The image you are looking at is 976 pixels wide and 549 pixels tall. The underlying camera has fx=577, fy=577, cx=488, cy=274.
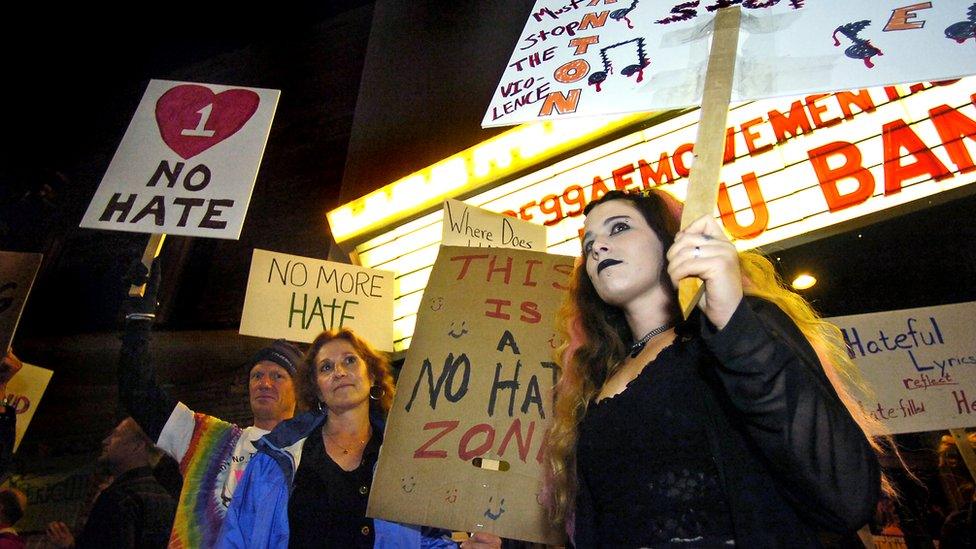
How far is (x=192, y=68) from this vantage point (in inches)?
394

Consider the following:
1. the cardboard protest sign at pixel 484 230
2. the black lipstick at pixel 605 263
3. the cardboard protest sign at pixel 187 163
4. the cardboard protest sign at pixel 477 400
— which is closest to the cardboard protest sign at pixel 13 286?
the cardboard protest sign at pixel 187 163

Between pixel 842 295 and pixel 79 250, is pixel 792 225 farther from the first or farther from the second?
pixel 79 250

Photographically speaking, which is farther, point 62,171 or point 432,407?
point 62,171

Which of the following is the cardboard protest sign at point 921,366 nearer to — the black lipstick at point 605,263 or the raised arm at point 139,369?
the black lipstick at point 605,263

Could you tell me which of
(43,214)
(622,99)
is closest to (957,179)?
(622,99)

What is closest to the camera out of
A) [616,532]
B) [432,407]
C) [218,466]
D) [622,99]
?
[616,532]

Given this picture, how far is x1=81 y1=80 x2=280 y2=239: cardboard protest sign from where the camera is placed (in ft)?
10.1

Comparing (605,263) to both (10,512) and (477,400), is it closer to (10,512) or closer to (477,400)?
(477,400)

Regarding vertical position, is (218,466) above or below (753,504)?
above

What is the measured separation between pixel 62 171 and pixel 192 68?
268 cm

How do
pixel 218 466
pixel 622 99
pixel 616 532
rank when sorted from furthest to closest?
pixel 218 466, pixel 622 99, pixel 616 532

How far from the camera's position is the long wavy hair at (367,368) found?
338 cm

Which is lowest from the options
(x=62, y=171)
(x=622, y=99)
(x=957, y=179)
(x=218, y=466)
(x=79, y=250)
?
(x=218, y=466)

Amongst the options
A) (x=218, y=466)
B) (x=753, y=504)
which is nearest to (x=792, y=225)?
(x=753, y=504)
